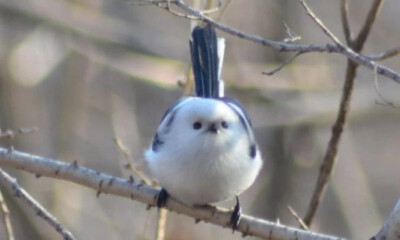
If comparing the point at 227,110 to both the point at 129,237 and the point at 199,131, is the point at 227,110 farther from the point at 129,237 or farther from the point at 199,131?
the point at 129,237

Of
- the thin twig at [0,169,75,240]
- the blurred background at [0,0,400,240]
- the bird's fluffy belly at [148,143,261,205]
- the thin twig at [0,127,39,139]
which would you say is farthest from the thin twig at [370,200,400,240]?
the blurred background at [0,0,400,240]

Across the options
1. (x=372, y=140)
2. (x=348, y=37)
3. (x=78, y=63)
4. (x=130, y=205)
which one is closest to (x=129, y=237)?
(x=130, y=205)

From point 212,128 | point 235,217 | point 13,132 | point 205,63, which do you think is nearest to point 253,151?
point 212,128

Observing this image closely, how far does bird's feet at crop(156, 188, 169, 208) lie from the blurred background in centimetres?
226

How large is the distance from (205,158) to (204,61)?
53 centimetres

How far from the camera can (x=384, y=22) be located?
6176 millimetres

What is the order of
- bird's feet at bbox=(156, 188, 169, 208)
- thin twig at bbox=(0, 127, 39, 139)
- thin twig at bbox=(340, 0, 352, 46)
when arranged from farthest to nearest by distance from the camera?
thin twig at bbox=(340, 0, 352, 46) < bird's feet at bbox=(156, 188, 169, 208) < thin twig at bbox=(0, 127, 39, 139)

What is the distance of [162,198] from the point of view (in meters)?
2.64

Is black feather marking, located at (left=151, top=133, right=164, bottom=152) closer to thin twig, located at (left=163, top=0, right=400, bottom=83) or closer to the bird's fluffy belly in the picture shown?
the bird's fluffy belly

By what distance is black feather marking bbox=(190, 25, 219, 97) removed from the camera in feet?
9.96

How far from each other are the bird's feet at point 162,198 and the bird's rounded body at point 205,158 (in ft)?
0.05

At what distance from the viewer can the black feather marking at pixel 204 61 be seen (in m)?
3.04

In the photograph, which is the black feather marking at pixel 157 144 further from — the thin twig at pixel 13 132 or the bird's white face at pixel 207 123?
the thin twig at pixel 13 132

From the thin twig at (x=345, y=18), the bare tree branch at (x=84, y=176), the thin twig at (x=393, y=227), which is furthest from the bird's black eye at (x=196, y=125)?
the thin twig at (x=393, y=227)
